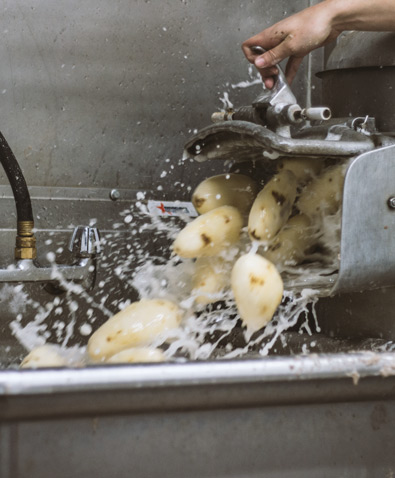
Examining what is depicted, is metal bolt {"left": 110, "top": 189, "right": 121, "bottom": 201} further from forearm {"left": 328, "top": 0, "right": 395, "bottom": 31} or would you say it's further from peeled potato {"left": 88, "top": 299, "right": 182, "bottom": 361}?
forearm {"left": 328, "top": 0, "right": 395, "bottom": 31}

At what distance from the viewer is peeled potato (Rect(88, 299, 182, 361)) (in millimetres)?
775

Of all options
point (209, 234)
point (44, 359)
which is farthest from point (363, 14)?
point (44, 359)

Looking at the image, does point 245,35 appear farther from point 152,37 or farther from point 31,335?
point 31,335

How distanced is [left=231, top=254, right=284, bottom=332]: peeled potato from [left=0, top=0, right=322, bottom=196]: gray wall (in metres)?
0.38

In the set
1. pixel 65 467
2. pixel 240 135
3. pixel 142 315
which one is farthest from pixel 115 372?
pixel 240 135

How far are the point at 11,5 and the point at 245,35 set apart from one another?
0.38 meters

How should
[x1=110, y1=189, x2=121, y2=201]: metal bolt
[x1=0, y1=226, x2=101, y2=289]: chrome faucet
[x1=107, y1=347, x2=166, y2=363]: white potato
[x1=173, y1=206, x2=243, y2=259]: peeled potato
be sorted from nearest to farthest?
[x1=107, y1=347, x2=166, y2=363]: white potato → [x1=173, y1=206, x2=243, y2=259]: peeled potato → [x1=0, y1=226, x2=101, y2=289]: chrome faucet → [x1=110, y1=189, x2=121, y2=201]: metal bolt

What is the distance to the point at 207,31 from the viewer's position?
44.4 inches

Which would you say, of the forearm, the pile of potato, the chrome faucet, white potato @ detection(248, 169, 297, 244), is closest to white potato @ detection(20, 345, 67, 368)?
the pile of potato

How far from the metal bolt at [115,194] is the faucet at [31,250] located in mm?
116

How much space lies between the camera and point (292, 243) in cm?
84

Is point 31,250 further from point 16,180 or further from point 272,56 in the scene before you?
point 272,56

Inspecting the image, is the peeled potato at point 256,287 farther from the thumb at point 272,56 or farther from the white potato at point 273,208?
the thumb at point 272,56

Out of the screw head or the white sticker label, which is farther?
the white sticker label
